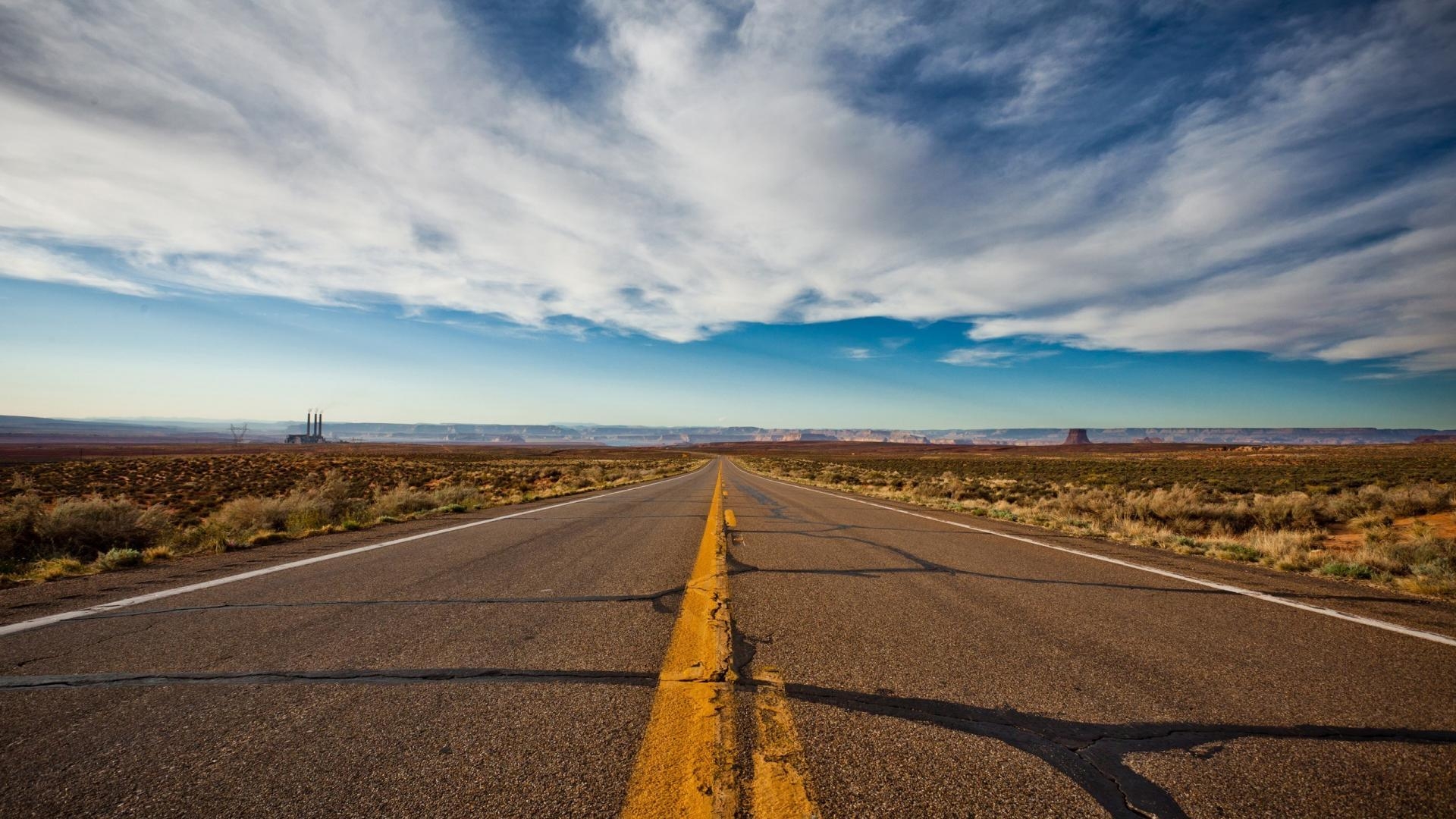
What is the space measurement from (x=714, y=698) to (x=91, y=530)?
11526 mm

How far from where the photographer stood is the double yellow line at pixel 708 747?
1.69 meters

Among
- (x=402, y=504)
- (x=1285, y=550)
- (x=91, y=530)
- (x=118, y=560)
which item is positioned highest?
(x=118, y=560)

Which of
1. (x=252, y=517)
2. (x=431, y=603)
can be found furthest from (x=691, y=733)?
(x=252, y=517)

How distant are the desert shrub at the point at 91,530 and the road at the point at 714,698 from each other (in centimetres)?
509

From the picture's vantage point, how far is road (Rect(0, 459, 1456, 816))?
70.4 inches

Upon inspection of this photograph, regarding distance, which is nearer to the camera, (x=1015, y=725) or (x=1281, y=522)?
(x=1015, y=725)

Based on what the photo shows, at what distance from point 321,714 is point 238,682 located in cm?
67

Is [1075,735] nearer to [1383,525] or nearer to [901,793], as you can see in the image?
[901,793]

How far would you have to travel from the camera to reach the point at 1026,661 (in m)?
3.03

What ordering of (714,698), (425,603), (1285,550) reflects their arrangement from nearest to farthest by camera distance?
1. (714,698)
2. (425,603)
3. (1285,550)

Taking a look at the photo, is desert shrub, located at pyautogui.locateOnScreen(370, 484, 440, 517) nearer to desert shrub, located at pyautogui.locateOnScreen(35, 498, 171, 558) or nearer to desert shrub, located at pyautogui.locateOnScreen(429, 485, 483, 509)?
desert shrub, located at pyautogui.locateOnScreen(429, 485, 483, 509)

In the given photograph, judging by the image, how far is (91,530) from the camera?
8555mm

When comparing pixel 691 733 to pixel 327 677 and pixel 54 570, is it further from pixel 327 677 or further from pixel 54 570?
pixel 54 570

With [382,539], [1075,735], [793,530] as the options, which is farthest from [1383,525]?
[382,539]
